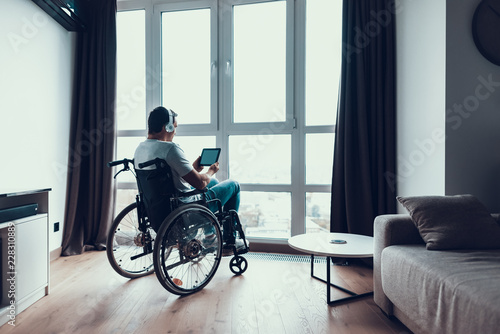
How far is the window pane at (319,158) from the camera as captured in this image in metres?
2.69

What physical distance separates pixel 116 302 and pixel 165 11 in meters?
2.58

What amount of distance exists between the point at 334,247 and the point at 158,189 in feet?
3.67

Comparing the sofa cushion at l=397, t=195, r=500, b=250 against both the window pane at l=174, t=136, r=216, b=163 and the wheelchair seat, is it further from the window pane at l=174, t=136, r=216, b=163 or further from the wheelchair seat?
the window pane at l=174, t=136, r=216, b=163

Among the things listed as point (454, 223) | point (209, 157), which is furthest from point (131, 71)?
point (454, 223)

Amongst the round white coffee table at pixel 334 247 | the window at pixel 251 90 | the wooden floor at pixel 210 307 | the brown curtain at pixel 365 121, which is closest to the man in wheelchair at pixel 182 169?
the wooden floor at pixel 210 307

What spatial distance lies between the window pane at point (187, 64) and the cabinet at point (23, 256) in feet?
4.73

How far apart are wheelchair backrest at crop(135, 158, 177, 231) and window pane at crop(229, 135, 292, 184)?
42.7 inches

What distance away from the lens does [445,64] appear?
5.92 ft

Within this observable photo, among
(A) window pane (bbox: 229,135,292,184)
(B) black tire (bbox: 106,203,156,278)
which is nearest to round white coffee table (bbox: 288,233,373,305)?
(A) window pane (bbox: 229,135,292,184)

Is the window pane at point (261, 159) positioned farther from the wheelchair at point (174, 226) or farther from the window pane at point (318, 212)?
the wheelchair at point (174, 226)

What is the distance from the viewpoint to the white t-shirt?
1819 mm

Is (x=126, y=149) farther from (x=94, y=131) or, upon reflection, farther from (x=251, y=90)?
(x=251, y=90)

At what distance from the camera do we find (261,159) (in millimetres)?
2801

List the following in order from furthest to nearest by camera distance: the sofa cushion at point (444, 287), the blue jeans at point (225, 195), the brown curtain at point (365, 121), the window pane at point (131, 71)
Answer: the window pane at point (131, 71) → the brown curtain at point (365, 121) → the blue jeans at point (225, 195) → the sofa cushion at point (444, 287)
